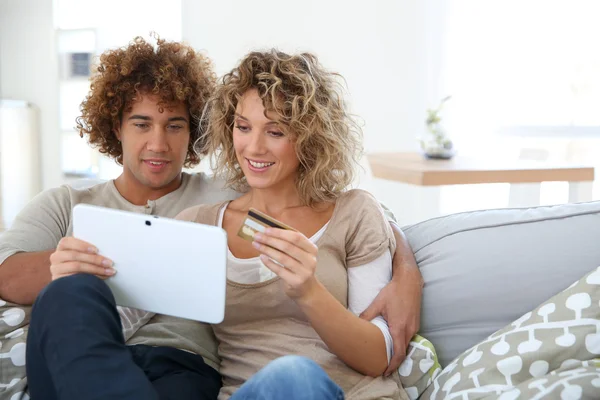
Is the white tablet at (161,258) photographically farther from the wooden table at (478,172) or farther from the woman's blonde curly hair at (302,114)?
the wooden table at (478,172)

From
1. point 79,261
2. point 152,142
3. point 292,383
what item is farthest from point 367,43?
point 292,383

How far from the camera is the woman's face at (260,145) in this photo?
1.37 metres

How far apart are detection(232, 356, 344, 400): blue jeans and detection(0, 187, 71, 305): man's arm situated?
593 mm

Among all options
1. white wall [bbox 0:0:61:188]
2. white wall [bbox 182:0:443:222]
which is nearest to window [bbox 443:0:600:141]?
white wall [bbox 182:0:443:222]

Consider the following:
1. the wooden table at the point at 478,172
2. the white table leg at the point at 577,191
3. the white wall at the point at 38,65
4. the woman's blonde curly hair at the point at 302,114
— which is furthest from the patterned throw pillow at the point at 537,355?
the white wall at the point at 38,65

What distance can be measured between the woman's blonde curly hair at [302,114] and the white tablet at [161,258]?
368 mm

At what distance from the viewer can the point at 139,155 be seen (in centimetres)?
162

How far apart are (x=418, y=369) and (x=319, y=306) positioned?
299 mm

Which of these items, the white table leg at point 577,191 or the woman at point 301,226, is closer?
the woman at point 301,226

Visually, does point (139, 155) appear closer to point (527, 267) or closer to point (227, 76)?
point (227, 76)

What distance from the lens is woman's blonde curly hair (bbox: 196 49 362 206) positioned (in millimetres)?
1374

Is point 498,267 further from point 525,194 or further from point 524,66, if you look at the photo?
point 524,66

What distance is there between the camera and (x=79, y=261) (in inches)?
45.5

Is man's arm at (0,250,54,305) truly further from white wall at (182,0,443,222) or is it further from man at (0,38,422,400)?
white wall at (182,0,443,222)
